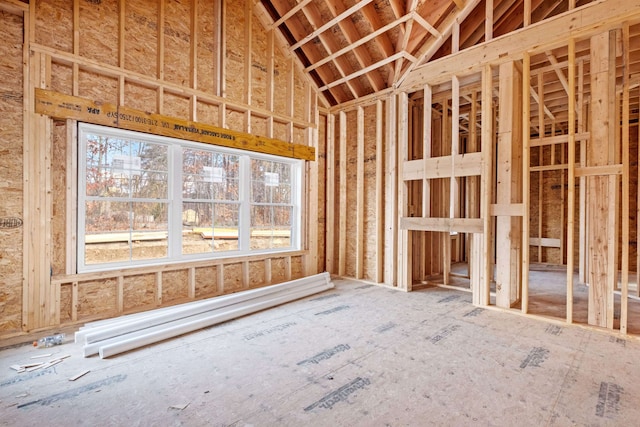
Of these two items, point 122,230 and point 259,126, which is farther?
point 259,126

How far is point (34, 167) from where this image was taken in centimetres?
346

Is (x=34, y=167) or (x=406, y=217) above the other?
(x=34, y=167)

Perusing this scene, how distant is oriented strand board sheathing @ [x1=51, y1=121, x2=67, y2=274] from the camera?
3.63m

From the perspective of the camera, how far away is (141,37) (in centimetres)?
422

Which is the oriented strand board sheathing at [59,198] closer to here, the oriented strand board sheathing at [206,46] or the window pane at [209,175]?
the window pane at [209,175]

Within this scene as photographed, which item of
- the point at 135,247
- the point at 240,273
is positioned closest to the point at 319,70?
the point at 240,273

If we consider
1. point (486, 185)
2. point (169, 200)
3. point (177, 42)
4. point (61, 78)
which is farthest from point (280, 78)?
point (486, 185)

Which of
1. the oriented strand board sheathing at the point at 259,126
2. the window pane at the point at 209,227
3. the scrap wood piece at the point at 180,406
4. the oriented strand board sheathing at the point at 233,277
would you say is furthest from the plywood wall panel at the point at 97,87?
the scrap wood piece at the point at 180,406

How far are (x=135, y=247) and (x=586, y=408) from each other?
555 centimetres

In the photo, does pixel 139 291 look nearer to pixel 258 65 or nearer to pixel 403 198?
pixel 258 65

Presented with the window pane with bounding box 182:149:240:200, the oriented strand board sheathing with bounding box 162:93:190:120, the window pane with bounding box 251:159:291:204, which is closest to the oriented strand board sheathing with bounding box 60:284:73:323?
the window pane with bounding box 182:149:240:200

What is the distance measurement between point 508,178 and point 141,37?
5409mm

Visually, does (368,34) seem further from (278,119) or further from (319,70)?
(278,119)

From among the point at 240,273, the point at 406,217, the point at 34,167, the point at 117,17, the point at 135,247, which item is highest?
the point at 117,17
